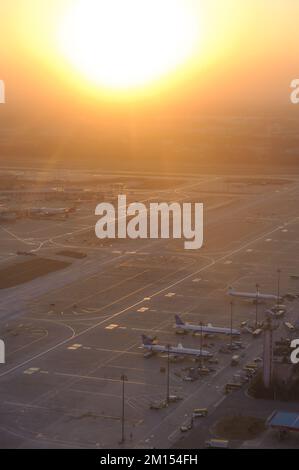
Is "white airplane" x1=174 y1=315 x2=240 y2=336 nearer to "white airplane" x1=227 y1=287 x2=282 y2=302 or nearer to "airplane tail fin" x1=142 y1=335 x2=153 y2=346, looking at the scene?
"airplane tail fin" x1=142 y1=335 x2=153 y2=346

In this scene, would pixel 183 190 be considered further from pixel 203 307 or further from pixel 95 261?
pixel 203 307

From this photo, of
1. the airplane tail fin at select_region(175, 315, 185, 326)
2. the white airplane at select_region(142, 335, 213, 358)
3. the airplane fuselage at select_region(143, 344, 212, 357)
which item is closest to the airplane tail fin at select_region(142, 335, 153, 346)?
the white airplane at select_region(142, 335, 213, 358)

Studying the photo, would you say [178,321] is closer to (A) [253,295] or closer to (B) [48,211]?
(A) [253,295]

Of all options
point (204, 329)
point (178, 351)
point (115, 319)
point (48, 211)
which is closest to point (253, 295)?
point (204, 329)

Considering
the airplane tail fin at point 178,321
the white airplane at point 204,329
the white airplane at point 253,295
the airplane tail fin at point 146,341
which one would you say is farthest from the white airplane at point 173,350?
the white airplane at point 253,295

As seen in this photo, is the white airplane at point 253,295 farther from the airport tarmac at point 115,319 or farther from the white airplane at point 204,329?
the white airplane at point 204,329
